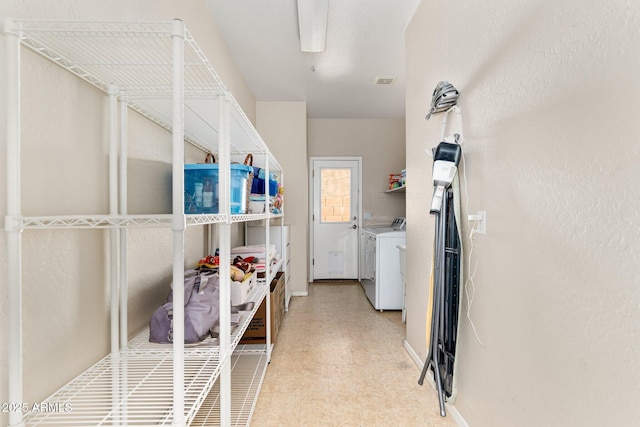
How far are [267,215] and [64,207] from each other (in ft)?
4.05

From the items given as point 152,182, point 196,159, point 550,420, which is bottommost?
point 550,420

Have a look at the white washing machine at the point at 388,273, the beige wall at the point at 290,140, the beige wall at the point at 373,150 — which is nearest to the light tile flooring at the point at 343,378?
the white washing machine at the point at 388,273

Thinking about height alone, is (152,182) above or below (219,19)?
below

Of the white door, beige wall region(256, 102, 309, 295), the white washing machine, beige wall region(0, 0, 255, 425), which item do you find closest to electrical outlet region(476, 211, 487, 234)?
beige wall region(0, 0, 255, 425)

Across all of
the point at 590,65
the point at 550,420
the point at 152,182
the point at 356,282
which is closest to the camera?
the point at 590,65

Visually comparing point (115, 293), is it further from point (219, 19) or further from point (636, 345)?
point (219, 19)

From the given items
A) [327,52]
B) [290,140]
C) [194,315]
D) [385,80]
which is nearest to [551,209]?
[194,315]

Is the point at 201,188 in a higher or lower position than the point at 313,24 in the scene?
lower

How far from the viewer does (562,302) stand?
3.15 feet

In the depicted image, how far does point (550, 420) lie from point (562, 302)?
0.39m

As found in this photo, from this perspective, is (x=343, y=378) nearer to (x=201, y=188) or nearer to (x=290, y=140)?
(x=201, y=188)

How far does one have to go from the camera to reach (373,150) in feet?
16.4

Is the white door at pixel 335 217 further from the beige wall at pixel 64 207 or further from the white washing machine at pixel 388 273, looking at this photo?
the beige wall at pixel 64 207

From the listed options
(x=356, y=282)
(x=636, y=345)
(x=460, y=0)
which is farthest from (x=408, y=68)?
(x=356, y=282)
